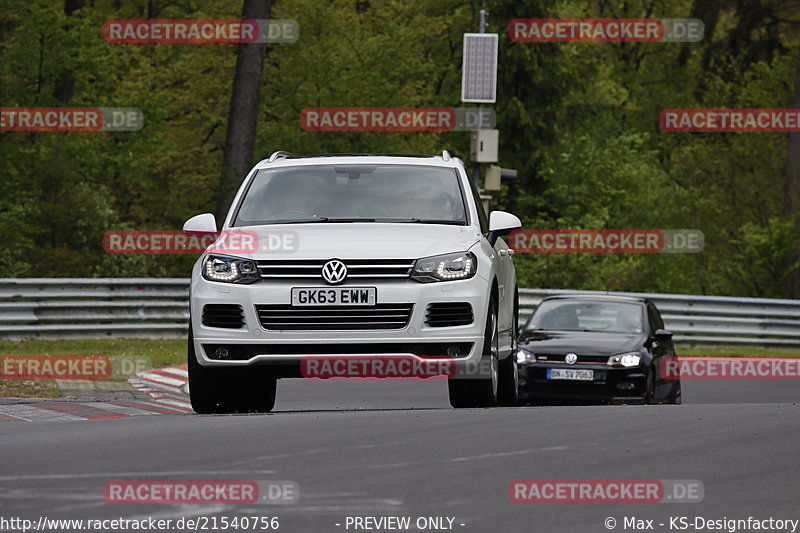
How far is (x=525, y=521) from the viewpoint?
21.1 ft

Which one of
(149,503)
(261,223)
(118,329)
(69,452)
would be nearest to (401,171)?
(261,223)

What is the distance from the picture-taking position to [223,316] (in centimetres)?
1116

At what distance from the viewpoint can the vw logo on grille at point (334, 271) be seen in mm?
10969

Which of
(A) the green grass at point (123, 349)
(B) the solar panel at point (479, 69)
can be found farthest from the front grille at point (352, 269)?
(B) the solar panel at point (479, 69)

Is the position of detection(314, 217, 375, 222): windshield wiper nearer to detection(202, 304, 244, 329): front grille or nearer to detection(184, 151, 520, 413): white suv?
detection(184, 151, 520, 413): white suv

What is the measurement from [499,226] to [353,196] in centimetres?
119

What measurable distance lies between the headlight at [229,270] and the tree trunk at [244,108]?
21992mm

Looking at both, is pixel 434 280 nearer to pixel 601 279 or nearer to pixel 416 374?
pixel 416 374

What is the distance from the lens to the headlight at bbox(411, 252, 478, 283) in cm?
1104

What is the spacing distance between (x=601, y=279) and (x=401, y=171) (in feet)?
79.0

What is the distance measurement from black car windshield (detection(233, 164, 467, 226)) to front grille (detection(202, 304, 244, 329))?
1.00m

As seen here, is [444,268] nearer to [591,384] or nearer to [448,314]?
[448,314]

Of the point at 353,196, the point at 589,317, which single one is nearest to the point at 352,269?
the point at 353,196

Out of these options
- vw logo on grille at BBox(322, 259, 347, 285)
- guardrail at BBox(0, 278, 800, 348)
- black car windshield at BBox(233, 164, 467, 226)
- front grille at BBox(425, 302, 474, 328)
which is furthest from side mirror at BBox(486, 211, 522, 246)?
guardrail at BBox(0, 278, 800, 348)
